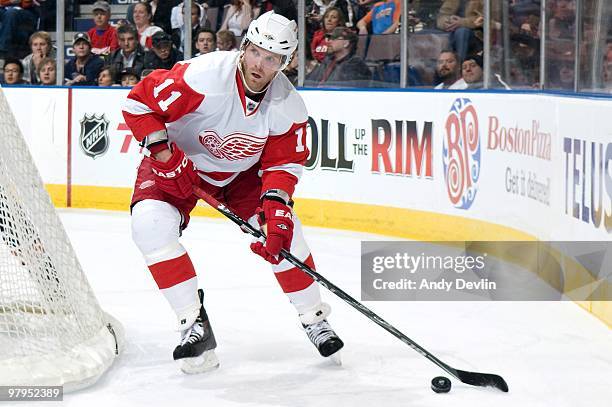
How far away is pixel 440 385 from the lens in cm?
320

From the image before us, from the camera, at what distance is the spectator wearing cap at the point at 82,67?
8109 millimetres

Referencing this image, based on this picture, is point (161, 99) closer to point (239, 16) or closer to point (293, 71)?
point (293, 71)

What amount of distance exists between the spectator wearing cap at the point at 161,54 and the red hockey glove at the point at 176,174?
15.1 ft

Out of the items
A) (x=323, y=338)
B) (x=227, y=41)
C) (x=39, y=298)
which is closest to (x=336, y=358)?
(x=323, y=338)

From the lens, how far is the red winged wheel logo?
3.43 meters

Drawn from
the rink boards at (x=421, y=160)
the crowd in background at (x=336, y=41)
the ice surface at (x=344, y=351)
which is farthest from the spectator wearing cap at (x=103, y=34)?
the ice surface at (x=344, y=351)

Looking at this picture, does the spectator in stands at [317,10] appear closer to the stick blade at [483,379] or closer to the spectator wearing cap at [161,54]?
the spectator wearing cap at [161,54]

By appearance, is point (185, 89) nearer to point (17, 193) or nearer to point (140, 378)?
Result: point (17, 193)

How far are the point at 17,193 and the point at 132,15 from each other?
4.91 m

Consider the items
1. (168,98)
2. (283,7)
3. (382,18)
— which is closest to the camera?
(168,98)

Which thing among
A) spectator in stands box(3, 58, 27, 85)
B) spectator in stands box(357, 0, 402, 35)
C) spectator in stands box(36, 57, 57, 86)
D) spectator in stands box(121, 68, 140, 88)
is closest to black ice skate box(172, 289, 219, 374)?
spectator in stands box(357, 0, 402, 35)

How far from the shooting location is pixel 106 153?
797 centimetres

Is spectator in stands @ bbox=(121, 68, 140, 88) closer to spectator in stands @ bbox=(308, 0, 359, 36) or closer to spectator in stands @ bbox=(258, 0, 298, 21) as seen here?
spectator in stands @ bbox=(258, 0, 298, 21)

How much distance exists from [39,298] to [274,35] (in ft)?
3.32
